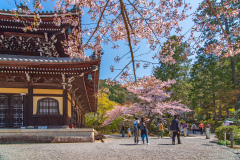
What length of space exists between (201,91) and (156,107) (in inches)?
461

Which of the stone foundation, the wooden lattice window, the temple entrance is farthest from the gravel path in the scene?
the wooden lattice window

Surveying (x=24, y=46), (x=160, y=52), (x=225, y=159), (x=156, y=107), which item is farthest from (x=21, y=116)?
(x=156, y=107)

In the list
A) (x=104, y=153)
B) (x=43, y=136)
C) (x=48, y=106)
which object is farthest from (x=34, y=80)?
(x=104, y=153)

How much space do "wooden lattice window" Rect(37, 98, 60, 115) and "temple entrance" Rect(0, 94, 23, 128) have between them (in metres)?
0.95

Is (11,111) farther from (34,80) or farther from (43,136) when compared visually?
(43,136)

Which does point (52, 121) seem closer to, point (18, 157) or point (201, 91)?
point (18, 157)

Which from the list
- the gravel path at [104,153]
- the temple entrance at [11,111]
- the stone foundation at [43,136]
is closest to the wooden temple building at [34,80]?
the temple entrance at [11,111]

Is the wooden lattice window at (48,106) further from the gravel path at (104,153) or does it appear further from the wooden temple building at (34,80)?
the gravel path at (104,153)

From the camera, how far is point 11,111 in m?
10.9

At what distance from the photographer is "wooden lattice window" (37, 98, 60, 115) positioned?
11172 millimetres

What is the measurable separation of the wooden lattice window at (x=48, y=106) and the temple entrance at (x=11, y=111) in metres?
0.95

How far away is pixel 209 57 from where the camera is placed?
3038 centimetres

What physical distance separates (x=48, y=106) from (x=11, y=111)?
1.85 metres

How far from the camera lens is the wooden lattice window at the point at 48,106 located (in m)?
11.2
